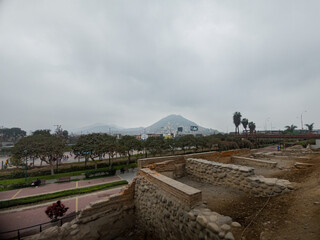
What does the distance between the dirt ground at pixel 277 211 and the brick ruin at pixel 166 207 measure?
1.13 ft

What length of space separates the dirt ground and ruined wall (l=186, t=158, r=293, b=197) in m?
0.26

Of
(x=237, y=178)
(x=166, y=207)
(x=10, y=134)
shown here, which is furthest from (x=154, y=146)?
(x=10, y=134)

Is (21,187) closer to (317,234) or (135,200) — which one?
(135,200)

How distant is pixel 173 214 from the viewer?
4852 mm

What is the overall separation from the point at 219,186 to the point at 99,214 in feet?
18.1

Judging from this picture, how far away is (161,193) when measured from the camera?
18.4 feet

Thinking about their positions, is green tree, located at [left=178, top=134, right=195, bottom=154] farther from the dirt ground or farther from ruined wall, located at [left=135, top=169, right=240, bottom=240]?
the dirt ground

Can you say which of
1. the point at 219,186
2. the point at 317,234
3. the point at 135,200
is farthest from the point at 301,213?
the point at 135,200

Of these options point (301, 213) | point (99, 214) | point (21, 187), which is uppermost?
point (301, 213)

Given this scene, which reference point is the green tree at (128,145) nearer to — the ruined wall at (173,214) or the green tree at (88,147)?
the green tree at (88,147)

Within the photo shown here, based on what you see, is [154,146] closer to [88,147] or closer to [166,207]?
[88,147]

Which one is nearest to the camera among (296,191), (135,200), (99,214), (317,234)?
(317,234)

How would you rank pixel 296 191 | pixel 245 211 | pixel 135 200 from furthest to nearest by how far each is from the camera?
1. pixel 135 200
2. pixel 296 191
3. pixel 245 211

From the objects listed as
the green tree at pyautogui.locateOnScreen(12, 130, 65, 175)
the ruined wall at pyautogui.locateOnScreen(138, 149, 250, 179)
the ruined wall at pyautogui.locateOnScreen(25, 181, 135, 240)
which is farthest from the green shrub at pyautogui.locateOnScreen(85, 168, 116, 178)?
the ruined wall at pyautogui.locateOnScreen(138, 149, 250, 179)
